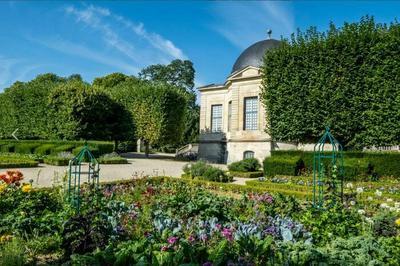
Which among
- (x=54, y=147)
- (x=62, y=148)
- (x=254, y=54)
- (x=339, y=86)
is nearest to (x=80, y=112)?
(x=54, y=147)

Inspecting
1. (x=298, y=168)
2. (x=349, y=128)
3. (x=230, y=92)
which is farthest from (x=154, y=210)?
(x=230, y=92)

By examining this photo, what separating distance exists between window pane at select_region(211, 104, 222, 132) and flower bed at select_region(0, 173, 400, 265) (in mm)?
21673

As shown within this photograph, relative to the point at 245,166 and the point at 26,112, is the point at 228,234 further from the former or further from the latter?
the point at 26,112

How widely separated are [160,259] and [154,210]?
2.39m

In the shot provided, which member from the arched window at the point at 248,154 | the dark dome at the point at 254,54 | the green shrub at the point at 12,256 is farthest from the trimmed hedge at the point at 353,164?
the green shrub at the point at 12,256

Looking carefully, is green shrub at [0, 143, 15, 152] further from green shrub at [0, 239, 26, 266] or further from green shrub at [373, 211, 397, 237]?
green shrub at [373, 211, 397, 237]

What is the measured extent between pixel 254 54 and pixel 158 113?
8855mm

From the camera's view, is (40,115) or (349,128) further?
(40,115)

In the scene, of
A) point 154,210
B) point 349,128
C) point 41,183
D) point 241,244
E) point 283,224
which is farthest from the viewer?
point 349,128

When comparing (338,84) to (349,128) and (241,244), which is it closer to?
(349,128)

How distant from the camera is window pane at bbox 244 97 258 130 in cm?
2439

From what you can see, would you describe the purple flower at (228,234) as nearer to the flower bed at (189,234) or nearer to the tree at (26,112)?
the flower bed at (189,234)

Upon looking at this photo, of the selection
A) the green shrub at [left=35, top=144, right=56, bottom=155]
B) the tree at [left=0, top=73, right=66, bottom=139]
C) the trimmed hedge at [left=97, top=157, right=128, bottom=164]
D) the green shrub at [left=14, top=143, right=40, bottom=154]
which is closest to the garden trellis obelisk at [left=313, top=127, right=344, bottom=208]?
the trimmed hedge at [left=97, top=157, right=128, bottom=164]

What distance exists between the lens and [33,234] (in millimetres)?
5012
